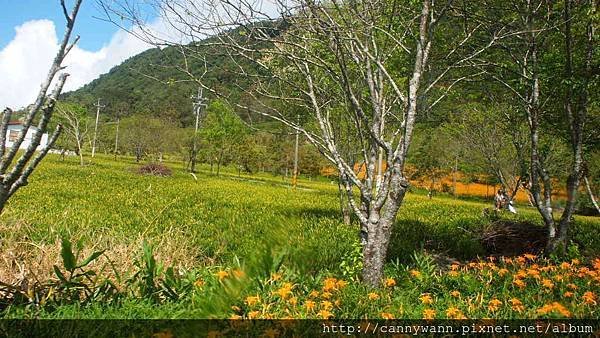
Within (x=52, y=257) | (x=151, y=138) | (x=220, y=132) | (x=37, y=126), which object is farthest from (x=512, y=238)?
(x=151, y=138)

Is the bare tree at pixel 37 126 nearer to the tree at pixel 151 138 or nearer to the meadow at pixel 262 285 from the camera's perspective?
the meadow at pixel 262 285

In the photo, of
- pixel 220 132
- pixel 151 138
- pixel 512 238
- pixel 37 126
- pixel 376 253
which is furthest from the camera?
pixel 151 138

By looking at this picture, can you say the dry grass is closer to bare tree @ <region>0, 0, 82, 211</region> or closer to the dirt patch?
bare tree @ <region>0, 0, 82, 211</region>

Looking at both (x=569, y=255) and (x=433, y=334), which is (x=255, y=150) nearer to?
(x=569, y=255)

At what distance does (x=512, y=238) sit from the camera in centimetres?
871

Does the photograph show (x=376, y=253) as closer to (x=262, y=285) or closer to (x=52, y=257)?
(x=262, y=285)

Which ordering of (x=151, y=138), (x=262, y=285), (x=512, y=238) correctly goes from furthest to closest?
(x=151, y=138) < (x=512, y=238) < (x=262, y=285)

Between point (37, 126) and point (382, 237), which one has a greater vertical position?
point (37, 126)

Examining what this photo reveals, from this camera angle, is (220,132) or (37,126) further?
(220,132)

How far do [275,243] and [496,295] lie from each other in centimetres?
388

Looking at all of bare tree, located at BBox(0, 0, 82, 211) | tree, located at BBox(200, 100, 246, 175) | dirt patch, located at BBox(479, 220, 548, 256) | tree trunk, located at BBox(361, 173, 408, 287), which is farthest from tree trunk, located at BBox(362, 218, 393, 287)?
tree, located at BBox(200, 100, 246, 175)

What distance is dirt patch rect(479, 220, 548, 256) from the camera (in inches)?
328

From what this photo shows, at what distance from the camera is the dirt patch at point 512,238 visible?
8336mm

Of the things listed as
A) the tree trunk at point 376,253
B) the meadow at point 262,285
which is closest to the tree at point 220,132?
the meadow at point 262,285
